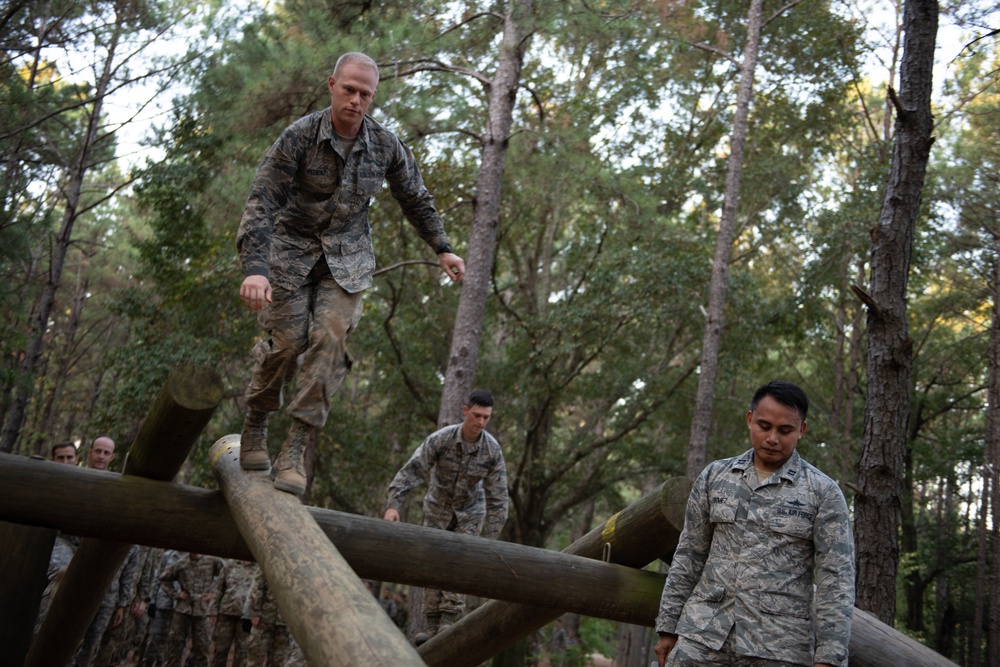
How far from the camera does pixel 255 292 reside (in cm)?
347

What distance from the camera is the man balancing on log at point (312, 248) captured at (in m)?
3.87

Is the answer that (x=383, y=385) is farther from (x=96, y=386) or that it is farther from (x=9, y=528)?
(x=9, y=528)

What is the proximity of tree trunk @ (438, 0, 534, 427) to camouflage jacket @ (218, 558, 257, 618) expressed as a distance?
2.90 meters

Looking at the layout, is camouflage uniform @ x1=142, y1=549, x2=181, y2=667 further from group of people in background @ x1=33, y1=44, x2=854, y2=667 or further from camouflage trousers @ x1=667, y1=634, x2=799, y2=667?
camouflage trousers @ x1=667, y1=634, x2=799, y2=667

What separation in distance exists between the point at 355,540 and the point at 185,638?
7.90 m

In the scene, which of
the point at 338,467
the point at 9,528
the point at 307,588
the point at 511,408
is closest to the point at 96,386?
the point at 338,467

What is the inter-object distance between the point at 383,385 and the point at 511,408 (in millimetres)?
3124

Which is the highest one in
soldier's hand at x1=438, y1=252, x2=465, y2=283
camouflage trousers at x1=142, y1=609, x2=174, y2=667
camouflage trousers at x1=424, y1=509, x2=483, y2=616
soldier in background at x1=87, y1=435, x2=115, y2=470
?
soldier's hand at x1=438, y1=252, x2=465, y2=283

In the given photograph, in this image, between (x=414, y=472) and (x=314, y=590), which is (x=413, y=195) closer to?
(x=414, y=472)

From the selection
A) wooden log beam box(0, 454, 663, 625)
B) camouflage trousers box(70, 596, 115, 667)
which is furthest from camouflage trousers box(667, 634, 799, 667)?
camouflage trousers box(70, 596, 115, 667)

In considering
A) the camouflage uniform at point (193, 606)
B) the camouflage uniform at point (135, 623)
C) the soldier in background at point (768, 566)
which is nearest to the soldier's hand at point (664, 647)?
the soldier in background at point (768, 566)

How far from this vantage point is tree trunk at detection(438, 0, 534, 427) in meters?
10.9

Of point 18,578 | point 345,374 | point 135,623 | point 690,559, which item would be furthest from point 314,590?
point 135,623

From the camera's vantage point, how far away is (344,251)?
4.10m
